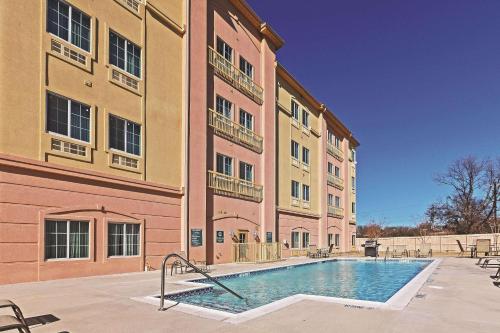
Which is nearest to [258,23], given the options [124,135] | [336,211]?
[124,135]

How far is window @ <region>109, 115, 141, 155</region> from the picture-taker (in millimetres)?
14758

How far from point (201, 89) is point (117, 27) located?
5.38 meters

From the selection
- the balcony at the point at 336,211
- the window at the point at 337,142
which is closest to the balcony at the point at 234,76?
the balcony at the point at 336,211

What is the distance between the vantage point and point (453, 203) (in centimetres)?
5784

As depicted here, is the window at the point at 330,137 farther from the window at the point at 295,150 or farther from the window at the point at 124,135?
the window at the point at 124,135

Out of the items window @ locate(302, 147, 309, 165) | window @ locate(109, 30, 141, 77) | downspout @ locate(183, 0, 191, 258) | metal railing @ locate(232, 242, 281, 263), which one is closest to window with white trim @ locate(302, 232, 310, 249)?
window @ locate(302, 147, 309, 165)

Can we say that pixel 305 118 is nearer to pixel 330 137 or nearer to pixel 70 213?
pixel 330 137

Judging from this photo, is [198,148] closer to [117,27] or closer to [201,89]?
[201,89]

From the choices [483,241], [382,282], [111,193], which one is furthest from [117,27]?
[483,241]

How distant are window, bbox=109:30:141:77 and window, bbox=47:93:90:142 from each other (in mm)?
2567

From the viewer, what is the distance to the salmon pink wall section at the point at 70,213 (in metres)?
11.1

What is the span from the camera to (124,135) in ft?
50.0

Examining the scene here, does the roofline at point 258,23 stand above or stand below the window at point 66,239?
above

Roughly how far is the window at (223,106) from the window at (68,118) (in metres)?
9.11
